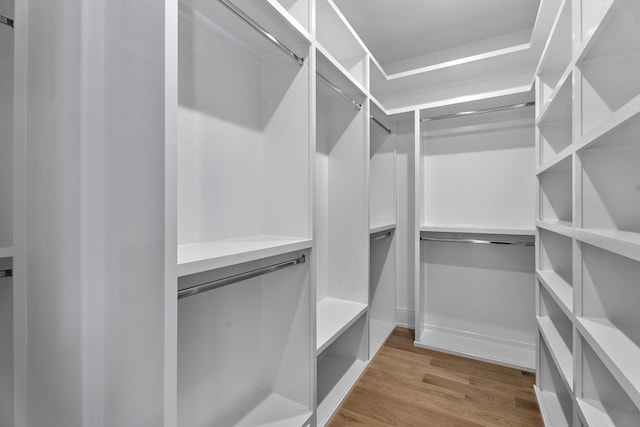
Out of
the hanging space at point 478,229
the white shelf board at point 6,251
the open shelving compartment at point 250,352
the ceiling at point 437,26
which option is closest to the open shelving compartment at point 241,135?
the open shelving compartment at point 250,352

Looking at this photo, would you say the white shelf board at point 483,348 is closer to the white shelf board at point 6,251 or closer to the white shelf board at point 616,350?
the white shelf board at point 616,350

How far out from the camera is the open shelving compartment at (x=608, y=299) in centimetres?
95

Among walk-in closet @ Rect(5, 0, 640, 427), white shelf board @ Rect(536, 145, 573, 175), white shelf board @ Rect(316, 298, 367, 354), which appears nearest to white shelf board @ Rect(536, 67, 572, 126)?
walk-in closet @ Rect(5, 0, 640, 427)

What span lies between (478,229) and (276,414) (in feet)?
5.88

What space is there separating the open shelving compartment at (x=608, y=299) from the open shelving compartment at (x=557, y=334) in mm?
231

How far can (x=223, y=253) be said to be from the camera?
0.98m

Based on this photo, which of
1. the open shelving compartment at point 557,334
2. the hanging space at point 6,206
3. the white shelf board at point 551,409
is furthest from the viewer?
the white shelf board at point 551,409

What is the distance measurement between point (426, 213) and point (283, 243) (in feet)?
5.93

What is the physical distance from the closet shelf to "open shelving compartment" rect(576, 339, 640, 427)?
70 centimetres

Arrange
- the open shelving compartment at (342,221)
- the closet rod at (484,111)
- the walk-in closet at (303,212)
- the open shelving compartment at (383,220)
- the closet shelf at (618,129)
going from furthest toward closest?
the open shelving compartment at (383,220) < the closet rod at (484,111) < the open shelving compartment at (342,221) < the walk-in closet at (303,212) < the closet shelf at (618,129)

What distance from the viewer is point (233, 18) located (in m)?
1.20

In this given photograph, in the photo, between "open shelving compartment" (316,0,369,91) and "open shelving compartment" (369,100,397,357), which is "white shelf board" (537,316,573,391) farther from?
"open shelving compartment" (316,0,369,91)

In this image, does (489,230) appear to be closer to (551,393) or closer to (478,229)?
(478,229)

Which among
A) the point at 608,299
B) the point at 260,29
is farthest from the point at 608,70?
the point at 260,29
